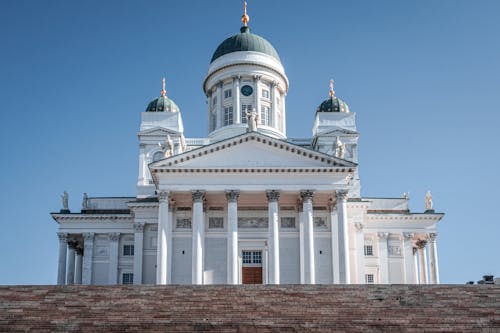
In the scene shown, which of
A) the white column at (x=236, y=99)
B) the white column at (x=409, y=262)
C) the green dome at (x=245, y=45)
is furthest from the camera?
the green dome at (x=245, y=45)

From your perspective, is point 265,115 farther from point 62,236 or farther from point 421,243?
point 62,236

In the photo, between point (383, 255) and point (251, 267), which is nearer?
point (251, 267)

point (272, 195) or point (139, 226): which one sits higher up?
point (272, 195)

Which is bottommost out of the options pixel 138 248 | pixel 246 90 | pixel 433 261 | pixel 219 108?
pixel 433 261

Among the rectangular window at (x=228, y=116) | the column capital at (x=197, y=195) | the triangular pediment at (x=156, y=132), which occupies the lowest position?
the column capital at (x=197, y=195)

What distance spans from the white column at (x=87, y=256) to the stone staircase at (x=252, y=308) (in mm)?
22919

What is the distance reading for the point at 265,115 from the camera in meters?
52.9

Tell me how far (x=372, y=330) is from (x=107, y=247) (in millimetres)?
31844

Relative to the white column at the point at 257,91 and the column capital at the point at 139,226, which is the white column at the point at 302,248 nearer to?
the column capital at the point at 139,226

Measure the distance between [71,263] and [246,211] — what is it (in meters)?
17.0

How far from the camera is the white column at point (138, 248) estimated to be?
45.0m

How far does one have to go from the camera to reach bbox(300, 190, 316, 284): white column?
36.6 m

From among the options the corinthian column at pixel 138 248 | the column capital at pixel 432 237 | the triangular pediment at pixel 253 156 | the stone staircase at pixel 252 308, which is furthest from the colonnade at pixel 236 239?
A: the column capital at pixel 432 237

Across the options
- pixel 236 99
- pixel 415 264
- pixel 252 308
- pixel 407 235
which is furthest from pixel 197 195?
pixel 415 264
